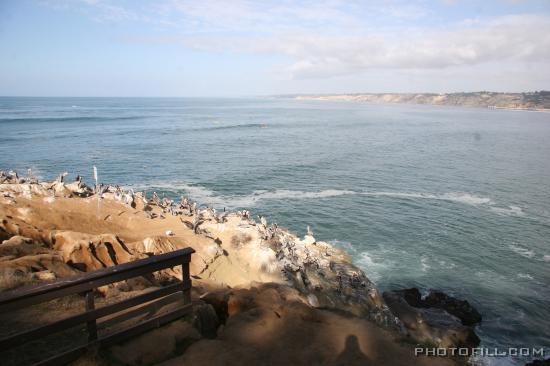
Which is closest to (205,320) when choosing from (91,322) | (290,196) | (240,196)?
(91,322)

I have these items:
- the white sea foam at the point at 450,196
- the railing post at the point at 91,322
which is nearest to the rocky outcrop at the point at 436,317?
the railing post at the point at 91,322

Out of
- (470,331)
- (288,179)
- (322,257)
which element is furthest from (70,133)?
(470,331)

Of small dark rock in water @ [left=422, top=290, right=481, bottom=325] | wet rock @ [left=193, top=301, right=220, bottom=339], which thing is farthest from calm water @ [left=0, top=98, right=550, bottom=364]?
wet rock @ [left=193, top=301, right=220, bottom=339]

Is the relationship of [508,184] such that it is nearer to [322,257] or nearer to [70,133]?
[322,257]

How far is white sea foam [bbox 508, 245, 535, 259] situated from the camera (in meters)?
25.1

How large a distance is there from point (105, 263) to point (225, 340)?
5748 millimetres

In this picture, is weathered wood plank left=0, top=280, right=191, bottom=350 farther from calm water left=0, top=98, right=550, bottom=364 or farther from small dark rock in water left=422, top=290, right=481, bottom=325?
small dark rock in water left=422, top=290, right=481, bottom=325

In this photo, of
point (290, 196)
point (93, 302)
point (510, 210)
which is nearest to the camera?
point (93, 302)

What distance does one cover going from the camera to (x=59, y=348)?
233 inches

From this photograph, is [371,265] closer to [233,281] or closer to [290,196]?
[233,281]

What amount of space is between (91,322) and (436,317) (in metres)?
17.0

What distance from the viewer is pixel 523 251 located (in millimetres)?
25656

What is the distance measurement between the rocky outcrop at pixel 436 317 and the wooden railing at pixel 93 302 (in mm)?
11602

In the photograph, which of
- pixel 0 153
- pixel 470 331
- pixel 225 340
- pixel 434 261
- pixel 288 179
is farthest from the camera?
pixel 0 153
